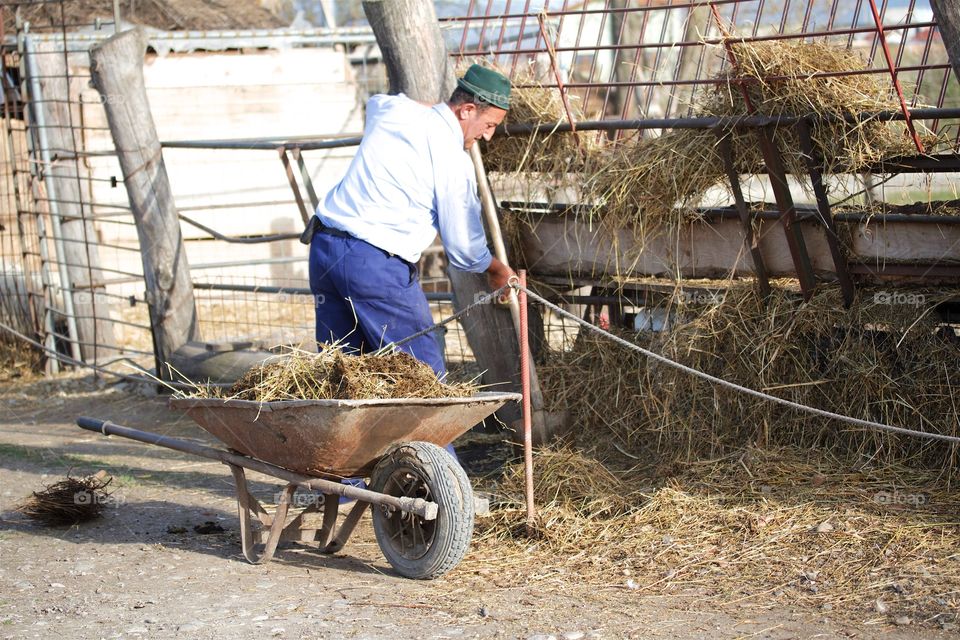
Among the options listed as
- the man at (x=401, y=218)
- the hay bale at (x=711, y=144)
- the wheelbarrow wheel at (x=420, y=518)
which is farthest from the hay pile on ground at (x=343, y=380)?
the hay bale at (x=711, y=144)

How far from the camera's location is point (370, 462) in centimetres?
437

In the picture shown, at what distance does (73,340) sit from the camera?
9.02 m

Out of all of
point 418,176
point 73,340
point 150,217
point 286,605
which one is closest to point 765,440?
point 418,176

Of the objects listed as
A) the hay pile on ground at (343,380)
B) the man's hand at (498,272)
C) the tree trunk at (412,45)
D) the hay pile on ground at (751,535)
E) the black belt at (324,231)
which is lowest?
the hay pile on ground at (751,535)

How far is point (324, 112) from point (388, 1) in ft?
23.2

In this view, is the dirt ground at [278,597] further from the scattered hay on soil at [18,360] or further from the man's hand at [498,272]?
the scattered hay on soil at [18,360]

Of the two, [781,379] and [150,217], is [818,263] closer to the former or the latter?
[781,379]

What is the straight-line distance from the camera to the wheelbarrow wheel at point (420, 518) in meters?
4.03

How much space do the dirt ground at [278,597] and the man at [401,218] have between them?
3.34ft

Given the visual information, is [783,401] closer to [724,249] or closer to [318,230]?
[724,249]

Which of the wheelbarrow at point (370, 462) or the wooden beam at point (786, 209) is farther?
the wooden beam at point (786, 209)

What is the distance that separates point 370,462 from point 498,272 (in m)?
1.19

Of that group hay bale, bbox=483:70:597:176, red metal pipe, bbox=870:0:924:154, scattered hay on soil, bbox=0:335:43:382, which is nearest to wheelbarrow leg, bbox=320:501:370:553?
hay bale, bbox=483:70:597:176

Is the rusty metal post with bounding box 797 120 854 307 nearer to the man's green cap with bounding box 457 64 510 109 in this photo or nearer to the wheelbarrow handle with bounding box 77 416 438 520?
the man's green cap with bounding box 457 64 510 109
